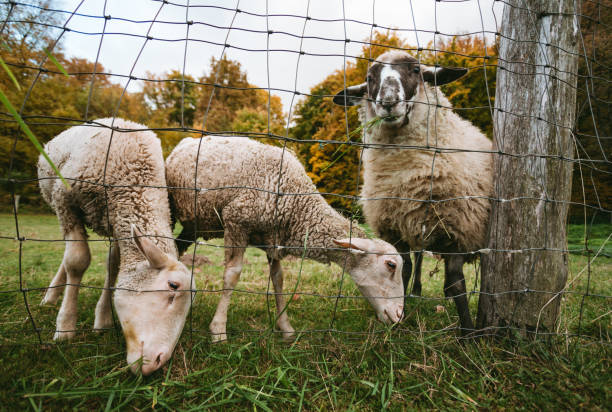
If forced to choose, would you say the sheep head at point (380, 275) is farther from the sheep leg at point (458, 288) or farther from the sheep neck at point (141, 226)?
the sheep neck at point (141, 226)

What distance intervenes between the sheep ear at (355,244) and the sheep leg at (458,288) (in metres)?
0.68

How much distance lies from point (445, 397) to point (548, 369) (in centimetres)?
61

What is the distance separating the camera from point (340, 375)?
1761 mm

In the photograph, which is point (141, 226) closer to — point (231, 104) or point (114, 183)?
point (114, 183)


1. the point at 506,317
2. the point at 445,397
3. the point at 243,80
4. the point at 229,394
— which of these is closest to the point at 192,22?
the point at 229,394

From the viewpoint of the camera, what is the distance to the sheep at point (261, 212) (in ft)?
8.84

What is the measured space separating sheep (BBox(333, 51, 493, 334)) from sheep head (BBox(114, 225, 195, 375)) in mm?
1615

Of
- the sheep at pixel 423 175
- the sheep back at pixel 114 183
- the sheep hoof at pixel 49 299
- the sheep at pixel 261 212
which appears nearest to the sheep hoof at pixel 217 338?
the sheep at pixel 261 212

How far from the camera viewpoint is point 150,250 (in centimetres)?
195

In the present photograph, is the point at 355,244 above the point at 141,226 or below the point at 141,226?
below

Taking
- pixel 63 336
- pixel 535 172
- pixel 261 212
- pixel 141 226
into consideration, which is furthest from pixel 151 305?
pixel 535 172

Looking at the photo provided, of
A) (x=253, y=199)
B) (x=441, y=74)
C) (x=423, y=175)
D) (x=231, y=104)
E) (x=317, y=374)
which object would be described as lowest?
(x=317, y=374)

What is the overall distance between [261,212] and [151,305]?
1.18 m

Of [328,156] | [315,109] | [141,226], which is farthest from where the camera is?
[315,109]
